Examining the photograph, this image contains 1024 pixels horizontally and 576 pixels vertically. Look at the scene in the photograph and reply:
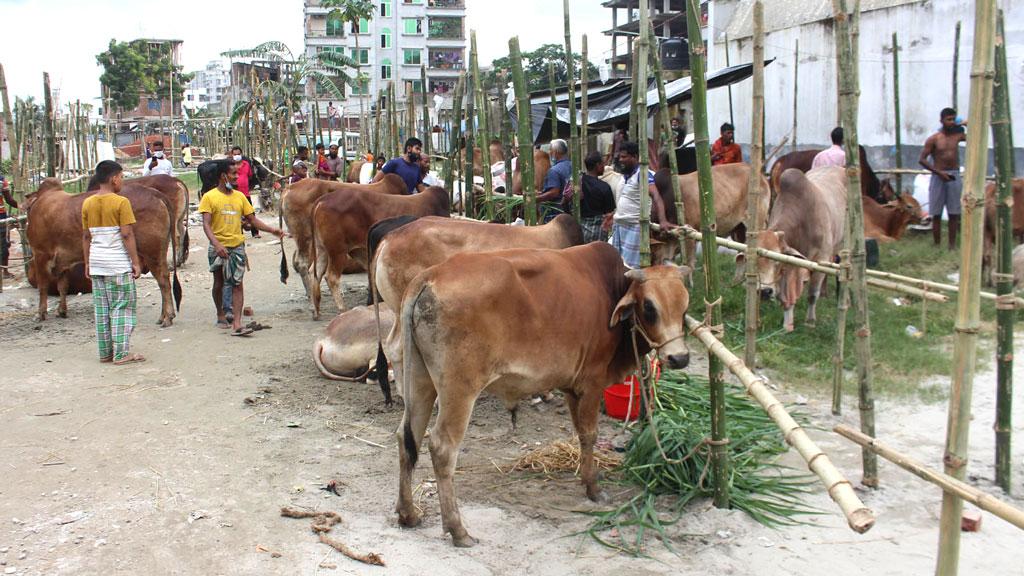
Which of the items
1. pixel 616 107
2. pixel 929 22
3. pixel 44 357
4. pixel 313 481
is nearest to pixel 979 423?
pixel 313 481

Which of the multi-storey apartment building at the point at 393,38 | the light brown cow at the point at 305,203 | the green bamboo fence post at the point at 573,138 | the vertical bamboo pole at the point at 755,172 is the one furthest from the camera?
the multi-storey apartment building at the point at 393,38

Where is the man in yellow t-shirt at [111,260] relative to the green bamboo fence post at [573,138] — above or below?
below

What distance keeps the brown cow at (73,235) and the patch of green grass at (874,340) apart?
5.56 m

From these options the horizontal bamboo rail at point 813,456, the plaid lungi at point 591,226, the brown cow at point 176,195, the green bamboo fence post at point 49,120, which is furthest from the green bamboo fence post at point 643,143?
the green bamboo fence post at point 49,120

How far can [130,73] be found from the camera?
53969 mm

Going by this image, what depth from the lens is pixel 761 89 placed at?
4.68 metres

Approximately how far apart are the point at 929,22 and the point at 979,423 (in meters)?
12.1

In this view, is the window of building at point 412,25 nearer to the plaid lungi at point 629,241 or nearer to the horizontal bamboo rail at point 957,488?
the plaid lungi at point 629,241

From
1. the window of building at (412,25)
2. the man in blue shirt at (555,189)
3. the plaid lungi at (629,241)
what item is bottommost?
the plaid lungi at (629,241)

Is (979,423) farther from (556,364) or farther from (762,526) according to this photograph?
(556,364)

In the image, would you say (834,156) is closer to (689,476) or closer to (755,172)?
(755,172)

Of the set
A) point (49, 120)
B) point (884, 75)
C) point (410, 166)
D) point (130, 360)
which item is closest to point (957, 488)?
point (130, 360)

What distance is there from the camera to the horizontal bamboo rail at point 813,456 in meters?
2.57

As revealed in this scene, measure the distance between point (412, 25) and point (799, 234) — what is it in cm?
5339
